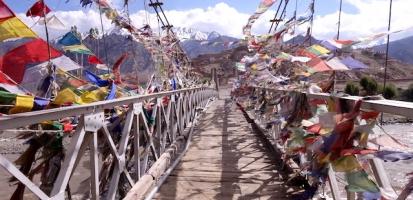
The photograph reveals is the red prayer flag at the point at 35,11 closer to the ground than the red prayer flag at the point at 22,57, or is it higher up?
higher up

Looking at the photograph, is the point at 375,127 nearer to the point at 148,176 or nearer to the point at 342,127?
the point at 342,127

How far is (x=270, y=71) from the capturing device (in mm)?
7371

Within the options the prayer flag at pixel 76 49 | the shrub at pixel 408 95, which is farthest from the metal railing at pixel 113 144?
the shrub at pixel 408 95

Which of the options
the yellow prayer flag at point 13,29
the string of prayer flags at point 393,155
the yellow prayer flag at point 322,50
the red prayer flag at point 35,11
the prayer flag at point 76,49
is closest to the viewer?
the string of prayer flags at point 393,155

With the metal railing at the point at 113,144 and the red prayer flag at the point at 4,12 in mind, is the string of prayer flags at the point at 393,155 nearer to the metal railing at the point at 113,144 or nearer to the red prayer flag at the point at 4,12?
the metal railing at the point at 113,144

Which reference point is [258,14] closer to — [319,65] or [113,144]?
[319,65]

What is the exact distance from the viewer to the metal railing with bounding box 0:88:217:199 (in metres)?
1.77

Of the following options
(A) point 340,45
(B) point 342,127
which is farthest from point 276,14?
(B) point 342,127

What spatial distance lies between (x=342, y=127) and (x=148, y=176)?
76.8 inches

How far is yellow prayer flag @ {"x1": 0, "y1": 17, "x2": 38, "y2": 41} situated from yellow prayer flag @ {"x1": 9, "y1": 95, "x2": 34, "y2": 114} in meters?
0.63

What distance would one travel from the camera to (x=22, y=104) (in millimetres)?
1955

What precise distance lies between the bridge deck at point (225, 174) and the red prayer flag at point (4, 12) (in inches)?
74.6

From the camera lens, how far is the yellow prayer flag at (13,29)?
243 centimetres

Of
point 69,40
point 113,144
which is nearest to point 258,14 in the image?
point 69,40
